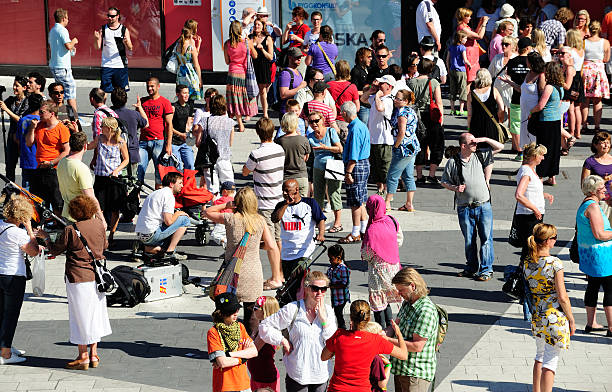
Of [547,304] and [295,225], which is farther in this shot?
[295,225]

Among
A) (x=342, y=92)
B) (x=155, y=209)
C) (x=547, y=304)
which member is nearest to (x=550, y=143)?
(x=342, y=92)

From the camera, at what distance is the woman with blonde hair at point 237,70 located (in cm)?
1925

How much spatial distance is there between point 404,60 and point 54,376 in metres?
15.3

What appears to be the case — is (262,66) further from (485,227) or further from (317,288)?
(317,288)

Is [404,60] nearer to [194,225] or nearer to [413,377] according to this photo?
[194,225]

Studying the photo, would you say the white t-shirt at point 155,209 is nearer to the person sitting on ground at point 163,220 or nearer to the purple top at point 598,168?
the person sitting on ground at point 163,220

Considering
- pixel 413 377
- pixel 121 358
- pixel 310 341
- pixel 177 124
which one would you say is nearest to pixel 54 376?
pixel 121 358

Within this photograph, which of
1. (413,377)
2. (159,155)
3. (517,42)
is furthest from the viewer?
(517,42)

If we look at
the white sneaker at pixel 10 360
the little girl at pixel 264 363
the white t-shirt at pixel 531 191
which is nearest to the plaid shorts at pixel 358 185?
the white t-shirt at pixel 531 191

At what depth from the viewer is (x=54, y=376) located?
33.6ft

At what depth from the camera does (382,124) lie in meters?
15.1

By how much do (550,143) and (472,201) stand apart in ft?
14.3

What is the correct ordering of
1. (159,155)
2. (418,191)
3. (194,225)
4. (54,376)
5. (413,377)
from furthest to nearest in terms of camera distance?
1. (418,191)
2. (159,155)
3. (194,225)
4. (54,376)
5. (413,377)

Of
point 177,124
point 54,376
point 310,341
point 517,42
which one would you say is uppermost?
point 517,42
